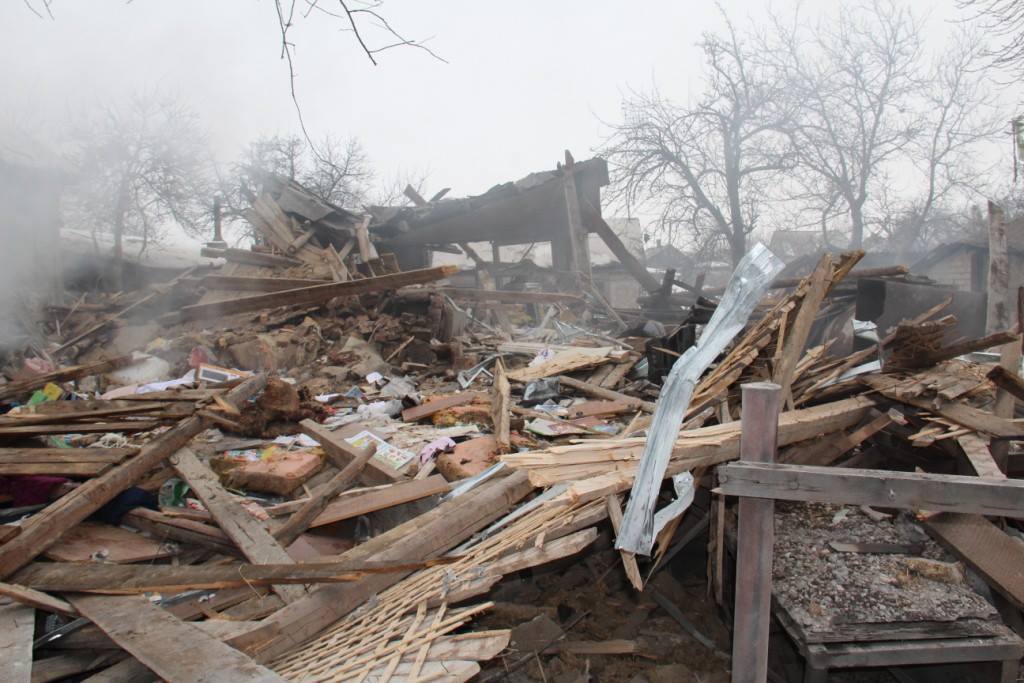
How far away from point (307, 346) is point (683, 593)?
657 cm

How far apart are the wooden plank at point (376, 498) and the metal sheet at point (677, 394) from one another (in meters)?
1.61

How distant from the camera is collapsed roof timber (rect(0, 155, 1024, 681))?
2213mm

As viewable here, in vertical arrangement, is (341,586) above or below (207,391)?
below

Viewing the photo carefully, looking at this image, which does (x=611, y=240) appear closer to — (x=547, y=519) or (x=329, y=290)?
(x=329, y=290)

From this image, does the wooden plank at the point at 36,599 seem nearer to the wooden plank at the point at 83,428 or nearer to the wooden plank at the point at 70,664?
the wooden plank at the point at 70,664

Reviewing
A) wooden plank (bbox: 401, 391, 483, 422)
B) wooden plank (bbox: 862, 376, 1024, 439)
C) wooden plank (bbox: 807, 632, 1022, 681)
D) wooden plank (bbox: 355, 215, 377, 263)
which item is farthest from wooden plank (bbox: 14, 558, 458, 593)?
wooden plank (bbox: 355, 215, 377, 263)

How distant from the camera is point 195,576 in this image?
7.85 ft

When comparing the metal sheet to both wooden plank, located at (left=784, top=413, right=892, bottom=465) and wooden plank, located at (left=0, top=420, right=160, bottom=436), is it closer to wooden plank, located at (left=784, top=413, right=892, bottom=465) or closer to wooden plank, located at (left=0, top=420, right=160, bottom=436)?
wooden plank, located at (left=784, top=413, right=892, bottom=465)

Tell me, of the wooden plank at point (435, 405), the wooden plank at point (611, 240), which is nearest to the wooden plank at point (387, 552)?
the wooden plank at point (435, 405)

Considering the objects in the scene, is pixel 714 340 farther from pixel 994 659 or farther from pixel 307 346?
pixel 307 346

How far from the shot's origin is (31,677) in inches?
82.6

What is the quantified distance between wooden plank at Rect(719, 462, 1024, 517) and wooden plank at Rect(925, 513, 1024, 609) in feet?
2.66

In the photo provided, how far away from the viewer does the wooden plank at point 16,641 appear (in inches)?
77.0

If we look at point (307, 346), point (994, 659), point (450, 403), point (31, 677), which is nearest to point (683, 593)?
point (994, 659)
